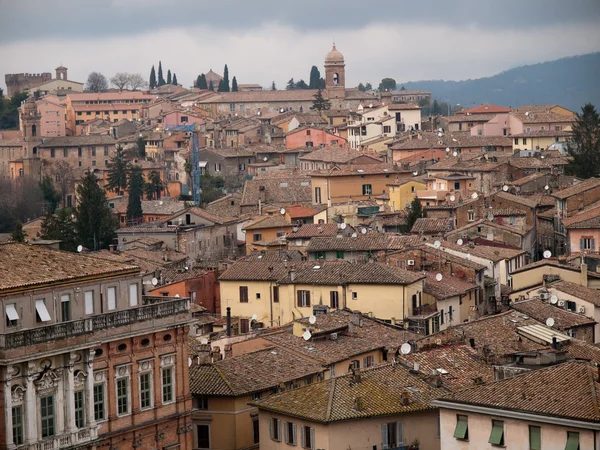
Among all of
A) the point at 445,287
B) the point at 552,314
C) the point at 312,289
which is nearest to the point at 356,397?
the point at 552,314

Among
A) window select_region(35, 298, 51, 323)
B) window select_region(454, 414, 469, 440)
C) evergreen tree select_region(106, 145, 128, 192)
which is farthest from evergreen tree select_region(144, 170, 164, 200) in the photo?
window select_region(454, 414, 469, 440)

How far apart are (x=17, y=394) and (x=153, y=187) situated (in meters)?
72.5

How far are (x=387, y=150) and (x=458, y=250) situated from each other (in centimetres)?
4497

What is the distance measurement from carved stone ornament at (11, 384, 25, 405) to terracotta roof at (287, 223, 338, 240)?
31.8 m

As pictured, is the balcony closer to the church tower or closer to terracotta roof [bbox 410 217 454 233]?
terracotta roof [bbox 410 217 454 233]

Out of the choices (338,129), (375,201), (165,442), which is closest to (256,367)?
(165,442)

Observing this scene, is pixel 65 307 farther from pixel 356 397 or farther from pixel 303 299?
pixel 303 299

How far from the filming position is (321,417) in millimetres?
33219

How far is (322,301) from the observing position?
49.1 metres

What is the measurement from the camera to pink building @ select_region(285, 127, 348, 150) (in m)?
111

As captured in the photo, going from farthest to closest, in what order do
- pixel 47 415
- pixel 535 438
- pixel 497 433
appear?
pixel 47 415 → pixel 497 433 → pixel 535 438

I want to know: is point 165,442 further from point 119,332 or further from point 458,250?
point 458,250

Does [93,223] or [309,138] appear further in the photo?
[309,138]

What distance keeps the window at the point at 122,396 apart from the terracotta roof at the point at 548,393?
683 centimetres
